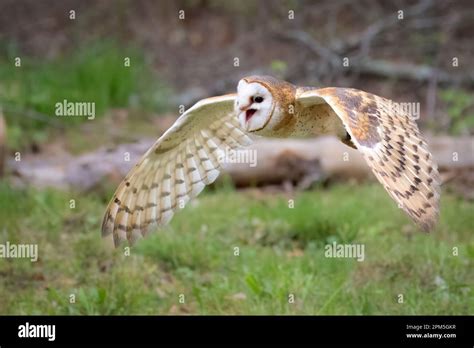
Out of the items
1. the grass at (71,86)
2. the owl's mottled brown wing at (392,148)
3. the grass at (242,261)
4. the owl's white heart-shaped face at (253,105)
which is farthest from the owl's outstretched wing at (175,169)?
the grass at (71,86)

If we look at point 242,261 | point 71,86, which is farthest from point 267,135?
point 71,86

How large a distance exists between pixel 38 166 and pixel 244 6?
492cm

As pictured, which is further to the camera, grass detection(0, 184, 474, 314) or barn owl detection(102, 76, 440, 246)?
grass detection(0, 184, 474, 314)

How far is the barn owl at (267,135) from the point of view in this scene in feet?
15.8

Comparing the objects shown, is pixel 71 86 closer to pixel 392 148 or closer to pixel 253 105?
pixel 253 105

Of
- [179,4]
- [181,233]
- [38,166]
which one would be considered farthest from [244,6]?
[181,233]

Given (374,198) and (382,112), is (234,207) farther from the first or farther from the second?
(382,112)

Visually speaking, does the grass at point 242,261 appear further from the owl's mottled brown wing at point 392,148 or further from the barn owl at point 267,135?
the owl's mottled brown wing at point 392,148

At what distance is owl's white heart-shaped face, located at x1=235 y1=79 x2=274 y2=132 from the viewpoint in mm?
5266

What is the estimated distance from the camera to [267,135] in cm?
551

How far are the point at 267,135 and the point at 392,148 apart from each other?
2.74 feet

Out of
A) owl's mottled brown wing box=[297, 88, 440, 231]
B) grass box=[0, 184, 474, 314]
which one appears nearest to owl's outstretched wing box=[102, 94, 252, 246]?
grass box=[0, 184, 474, 314]

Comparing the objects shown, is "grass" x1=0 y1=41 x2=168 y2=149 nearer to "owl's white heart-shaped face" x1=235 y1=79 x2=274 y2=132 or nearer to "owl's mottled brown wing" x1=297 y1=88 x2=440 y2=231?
"owl's white heart-shaped face" x1=235 y1=79 x2=274 y2=132

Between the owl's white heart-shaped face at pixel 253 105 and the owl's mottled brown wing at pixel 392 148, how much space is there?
0.85ft
